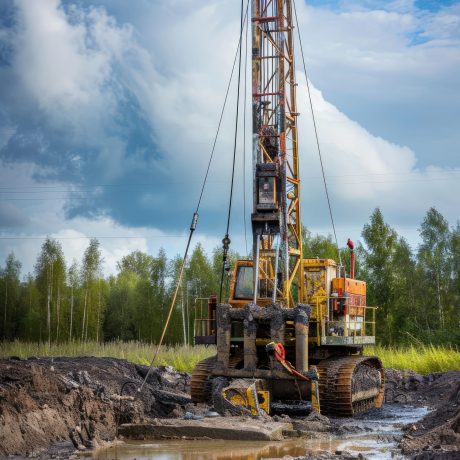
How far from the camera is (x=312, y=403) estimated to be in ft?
51.5

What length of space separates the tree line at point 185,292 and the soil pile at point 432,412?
57.3ft

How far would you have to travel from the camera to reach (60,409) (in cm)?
1351

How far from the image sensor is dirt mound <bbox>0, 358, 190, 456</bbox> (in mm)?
12172

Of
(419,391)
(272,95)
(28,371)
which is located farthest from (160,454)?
(419,391)

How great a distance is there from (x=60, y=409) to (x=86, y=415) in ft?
1.79

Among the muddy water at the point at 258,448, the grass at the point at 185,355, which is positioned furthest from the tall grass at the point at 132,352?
the muddy water at the point at 258,448

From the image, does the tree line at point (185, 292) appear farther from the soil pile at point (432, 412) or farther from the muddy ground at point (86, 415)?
the muddy ground at point (86, 415)

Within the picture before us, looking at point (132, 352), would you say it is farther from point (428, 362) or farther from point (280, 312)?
point (280, 312)

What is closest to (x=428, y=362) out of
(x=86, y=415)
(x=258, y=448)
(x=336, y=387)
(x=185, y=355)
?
(x=185, y=355)

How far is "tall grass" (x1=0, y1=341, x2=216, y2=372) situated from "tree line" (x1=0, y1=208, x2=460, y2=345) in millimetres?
5582

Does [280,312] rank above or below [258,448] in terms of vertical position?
above

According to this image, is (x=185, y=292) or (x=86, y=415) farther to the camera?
(x=185, y=292)

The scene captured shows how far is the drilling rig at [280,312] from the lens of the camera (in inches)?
624

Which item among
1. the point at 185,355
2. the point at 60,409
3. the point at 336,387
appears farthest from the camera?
the point at 185,355
